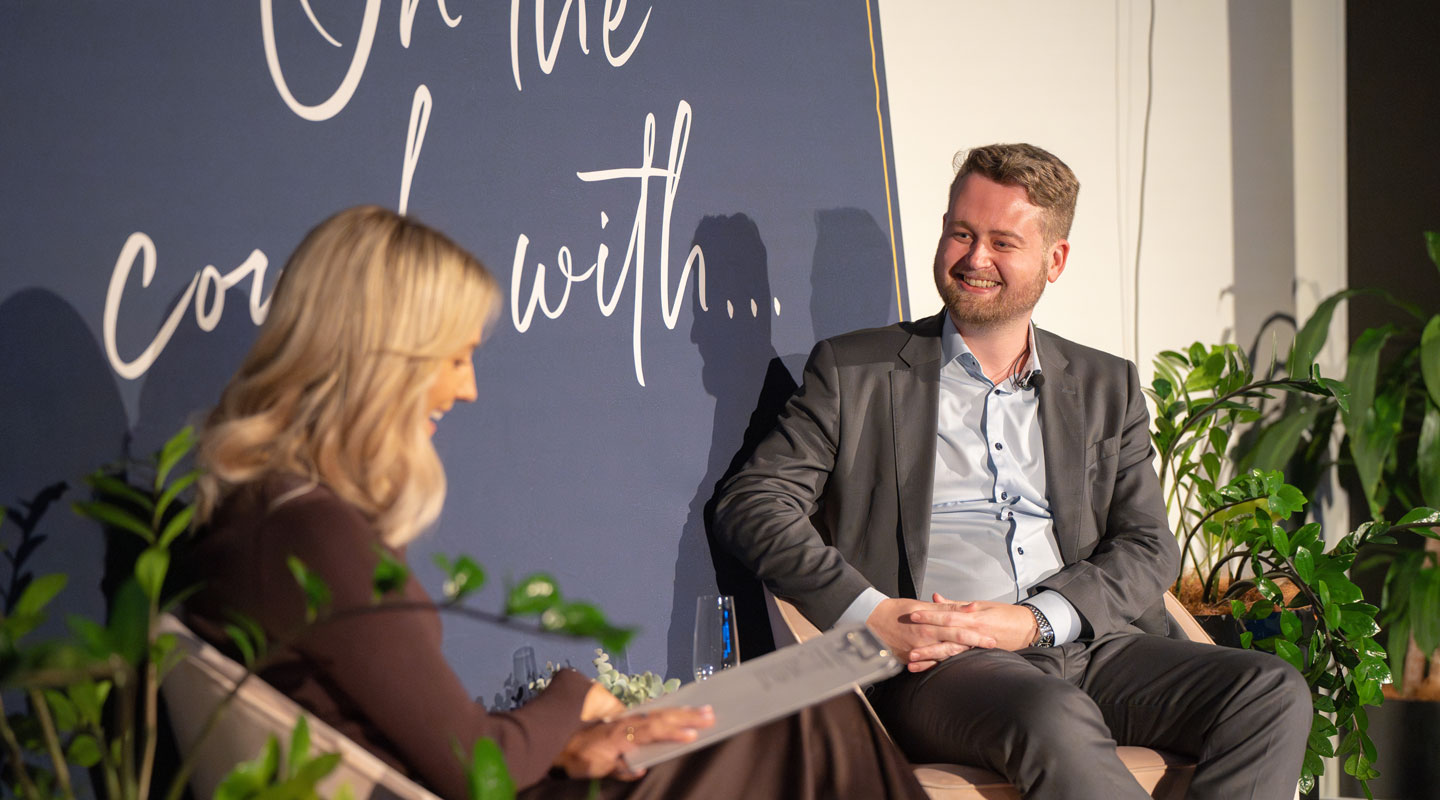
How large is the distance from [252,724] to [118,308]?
0.78 metres

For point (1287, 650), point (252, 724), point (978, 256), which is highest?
point (978, 256)

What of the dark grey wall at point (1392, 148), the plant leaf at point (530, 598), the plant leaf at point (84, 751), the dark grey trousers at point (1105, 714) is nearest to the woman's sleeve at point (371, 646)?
the plant leaf at point (84, 751)

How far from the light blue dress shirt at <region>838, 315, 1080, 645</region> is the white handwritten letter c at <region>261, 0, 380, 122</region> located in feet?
4.63

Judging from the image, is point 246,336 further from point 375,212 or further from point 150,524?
point 375,212

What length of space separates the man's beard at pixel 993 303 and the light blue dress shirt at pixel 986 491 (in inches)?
2.8

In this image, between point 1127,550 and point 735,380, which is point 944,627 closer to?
point 1127,550

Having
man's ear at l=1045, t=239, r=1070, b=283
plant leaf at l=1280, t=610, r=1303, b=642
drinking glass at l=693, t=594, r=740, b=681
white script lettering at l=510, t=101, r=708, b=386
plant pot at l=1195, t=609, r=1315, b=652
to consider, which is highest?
white script lettering at l=510, t=101, r=708, b=386

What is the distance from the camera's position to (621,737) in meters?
1.46

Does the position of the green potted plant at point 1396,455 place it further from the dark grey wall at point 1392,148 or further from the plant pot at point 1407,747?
the dark grey wall at point 1392,148

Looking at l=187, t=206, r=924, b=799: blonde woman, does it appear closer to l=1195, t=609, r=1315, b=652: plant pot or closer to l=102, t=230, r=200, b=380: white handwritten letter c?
l=102, t=230, r=200, b=380: white handwritten letter c

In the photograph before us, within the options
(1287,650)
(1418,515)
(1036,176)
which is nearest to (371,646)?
(1036,176)

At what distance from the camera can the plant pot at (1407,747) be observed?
3975mm

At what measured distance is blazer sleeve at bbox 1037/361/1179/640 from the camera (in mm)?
2447

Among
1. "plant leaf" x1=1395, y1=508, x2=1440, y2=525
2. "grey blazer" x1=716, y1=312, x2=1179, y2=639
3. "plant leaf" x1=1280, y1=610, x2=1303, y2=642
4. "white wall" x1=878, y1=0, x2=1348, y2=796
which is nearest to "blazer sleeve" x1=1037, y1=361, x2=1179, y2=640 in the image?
"grey blazer" x1=716, y1=312, x2=1179, y2=639
